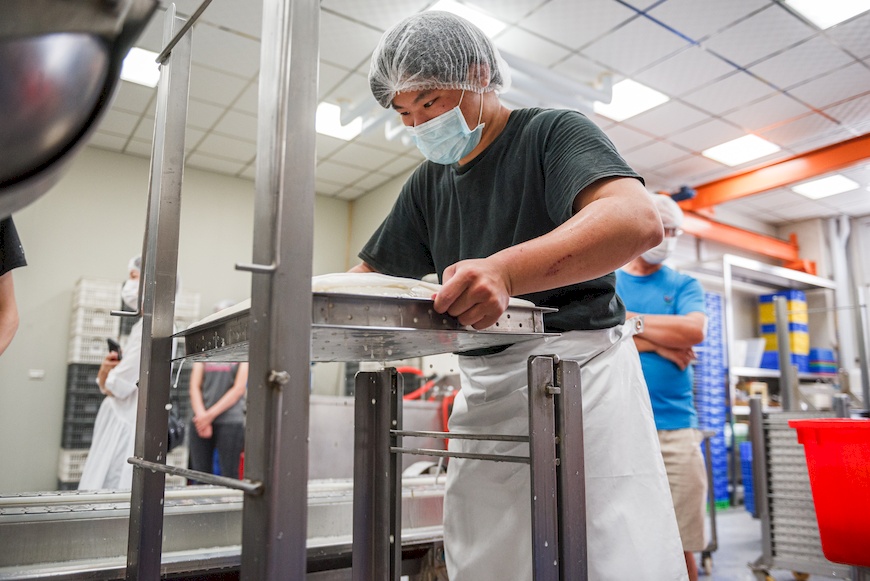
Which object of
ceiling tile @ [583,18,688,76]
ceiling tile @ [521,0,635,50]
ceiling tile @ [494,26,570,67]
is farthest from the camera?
ceiling tile @ [494,26,570,67]

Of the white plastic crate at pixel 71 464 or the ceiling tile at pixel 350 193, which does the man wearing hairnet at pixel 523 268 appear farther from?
the ceiling tile at pixel 350 193

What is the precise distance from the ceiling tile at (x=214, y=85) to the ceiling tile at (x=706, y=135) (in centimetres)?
364

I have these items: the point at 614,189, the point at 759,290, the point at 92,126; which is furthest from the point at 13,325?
the point at 759,290

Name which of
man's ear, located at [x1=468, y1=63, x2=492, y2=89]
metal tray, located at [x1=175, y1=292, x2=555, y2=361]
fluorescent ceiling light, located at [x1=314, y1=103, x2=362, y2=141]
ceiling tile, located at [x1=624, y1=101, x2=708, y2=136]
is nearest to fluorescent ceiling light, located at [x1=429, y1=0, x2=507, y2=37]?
fluorescent ceiling light, located at [x1=314, y1=103, x2=362, y2=141]

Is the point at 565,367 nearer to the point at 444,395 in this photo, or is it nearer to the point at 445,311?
the point at 445,311

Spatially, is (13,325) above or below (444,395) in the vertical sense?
above

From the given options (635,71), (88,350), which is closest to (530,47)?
(635,71)

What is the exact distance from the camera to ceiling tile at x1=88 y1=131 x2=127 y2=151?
19.3 feet

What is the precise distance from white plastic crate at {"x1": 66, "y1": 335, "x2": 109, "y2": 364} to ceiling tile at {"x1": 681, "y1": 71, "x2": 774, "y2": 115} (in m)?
5.18

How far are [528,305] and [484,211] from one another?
37 cm

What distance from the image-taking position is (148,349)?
3.67 feet

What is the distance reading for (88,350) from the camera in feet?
18.2

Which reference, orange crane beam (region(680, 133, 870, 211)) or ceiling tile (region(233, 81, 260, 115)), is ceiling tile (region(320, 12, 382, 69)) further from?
orange crane beam (region(680, 133, 870, 211))

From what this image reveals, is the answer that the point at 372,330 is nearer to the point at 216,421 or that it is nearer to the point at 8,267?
the point at 8,267
